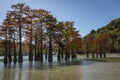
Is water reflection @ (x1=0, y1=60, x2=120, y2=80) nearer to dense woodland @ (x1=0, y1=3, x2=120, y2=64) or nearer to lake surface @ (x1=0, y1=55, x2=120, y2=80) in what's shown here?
lake surface @ (x1=0, y1=55, x2=120, y2=80)

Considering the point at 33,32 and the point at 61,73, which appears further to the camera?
the point at 33,32

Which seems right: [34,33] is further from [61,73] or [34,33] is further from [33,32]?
[61,73]

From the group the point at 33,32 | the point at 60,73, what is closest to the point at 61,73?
the point at 60,73

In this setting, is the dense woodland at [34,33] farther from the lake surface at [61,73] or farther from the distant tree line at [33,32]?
the lake surface at [61,73]

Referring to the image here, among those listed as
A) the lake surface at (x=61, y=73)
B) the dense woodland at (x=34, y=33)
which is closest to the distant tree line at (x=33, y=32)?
the dense woodland at (x=34, y=33)

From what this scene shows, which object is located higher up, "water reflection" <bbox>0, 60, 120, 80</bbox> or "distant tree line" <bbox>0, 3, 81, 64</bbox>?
"distant tree line" <bbox>0, 3, 81, 64</bbox>

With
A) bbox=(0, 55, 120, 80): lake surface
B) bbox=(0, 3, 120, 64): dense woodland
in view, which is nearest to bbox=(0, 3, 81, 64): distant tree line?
bbox=(0, 3, 120, 64): dense woodland

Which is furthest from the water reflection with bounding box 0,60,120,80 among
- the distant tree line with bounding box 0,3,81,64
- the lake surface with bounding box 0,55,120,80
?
the distant tree line with bounding box 0,3,81,64

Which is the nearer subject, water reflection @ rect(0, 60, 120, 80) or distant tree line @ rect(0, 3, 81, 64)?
water reflection @ rect(0, 60, 120, 80)

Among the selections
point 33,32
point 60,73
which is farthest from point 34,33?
point 60,73

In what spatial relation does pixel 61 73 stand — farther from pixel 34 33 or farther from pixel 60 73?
pixel 34 33

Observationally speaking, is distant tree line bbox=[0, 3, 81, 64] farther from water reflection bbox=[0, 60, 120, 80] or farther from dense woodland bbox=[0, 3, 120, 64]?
water reflection bbox=[0, 60, 120, 80]

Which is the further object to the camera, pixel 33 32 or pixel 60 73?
pixel 33 32

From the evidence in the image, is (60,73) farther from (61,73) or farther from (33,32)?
(33,32)
